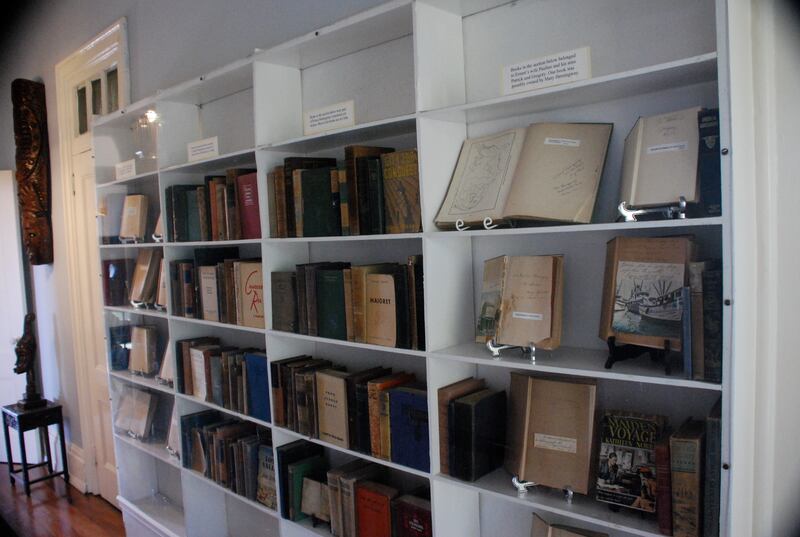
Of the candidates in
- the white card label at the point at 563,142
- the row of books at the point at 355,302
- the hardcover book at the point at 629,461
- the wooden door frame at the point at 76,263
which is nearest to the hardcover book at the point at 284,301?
the row of books at the point at 355,302

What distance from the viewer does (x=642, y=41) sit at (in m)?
1.52

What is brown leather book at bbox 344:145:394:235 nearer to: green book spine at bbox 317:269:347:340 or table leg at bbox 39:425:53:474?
green book spine at bbox 317:269:347:340

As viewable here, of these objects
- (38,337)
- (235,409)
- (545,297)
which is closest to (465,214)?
(545,297)

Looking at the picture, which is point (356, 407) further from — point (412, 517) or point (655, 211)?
point (655, 211)

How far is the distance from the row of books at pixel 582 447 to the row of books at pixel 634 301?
16 centimetres

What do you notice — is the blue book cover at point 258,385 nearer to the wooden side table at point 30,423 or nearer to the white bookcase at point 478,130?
the white bookcase at point 478,130

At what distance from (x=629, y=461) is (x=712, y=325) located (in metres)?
0.43

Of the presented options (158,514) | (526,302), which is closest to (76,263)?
(158,514)

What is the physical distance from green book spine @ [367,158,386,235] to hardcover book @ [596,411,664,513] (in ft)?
2.97

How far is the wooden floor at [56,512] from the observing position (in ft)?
12.1

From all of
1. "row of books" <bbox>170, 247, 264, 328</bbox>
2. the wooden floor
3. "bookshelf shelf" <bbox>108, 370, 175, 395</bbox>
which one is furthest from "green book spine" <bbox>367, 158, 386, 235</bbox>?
the wooden floor

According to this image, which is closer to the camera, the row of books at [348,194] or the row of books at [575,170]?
the row of books at [575,170]

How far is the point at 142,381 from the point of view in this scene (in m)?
3.25

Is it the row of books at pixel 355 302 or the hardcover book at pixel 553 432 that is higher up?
the row of books at pixel 355 302
